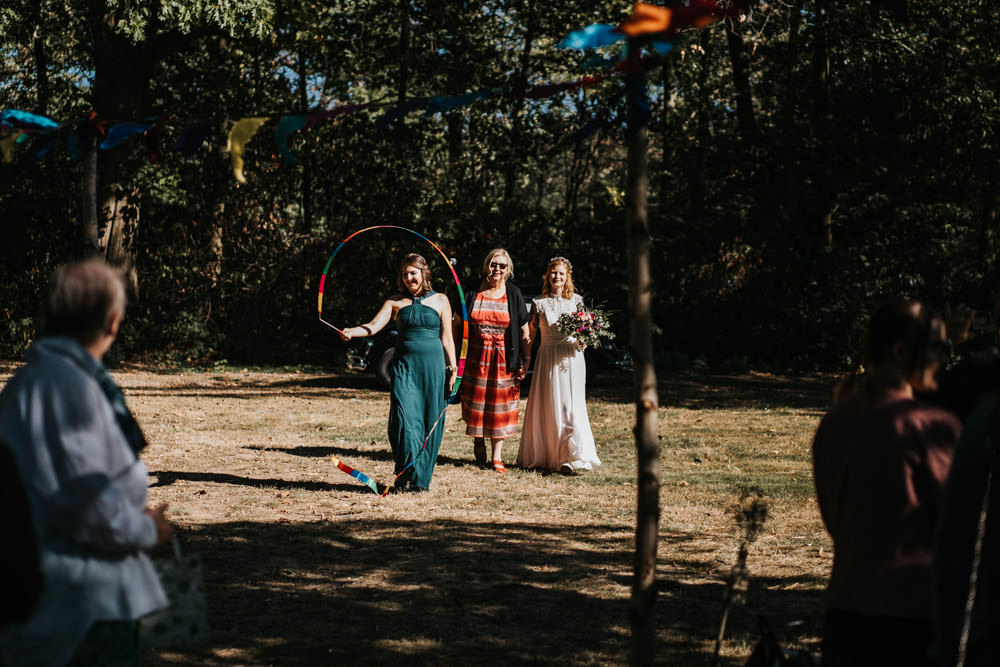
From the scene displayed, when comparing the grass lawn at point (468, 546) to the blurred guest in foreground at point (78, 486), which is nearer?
the blurred guest in foreground at point (78, 486)

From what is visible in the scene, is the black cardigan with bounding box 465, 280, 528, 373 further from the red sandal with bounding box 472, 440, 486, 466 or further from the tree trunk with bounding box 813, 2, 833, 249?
the tree trunk with bounding box 813, 2, 833, 249

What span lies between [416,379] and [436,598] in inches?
133

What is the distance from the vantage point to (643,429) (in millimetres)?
3686

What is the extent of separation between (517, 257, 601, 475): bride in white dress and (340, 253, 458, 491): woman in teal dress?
1.57 meters

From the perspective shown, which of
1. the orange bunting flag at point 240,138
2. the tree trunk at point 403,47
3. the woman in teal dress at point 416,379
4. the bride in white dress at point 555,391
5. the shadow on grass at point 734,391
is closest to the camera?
the orange bunting flag at point 240,138

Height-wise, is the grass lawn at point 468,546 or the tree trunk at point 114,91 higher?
the tree trunk at point 114,91

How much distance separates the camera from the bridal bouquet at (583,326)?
34.1 ft

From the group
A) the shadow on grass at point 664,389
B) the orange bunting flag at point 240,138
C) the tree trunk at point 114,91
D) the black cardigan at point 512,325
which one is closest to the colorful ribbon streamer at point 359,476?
the black cardigan at point 512,325

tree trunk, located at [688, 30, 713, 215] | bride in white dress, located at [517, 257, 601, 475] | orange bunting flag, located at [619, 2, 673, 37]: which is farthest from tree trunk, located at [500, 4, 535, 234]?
orange bunting flag, located at [619, 2, 673, 37]

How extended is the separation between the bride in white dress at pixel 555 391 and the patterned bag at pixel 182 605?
7.55 meters

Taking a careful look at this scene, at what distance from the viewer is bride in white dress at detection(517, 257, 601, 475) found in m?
10.5

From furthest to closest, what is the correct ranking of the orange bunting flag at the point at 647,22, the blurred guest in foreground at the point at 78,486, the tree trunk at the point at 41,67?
the tree trunk at the point at 41,67, the orange bunting flag at the point at 647,22, the blurred guest in foreground at the point at 78,486

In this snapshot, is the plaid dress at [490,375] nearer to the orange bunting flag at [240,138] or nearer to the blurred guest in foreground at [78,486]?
the orange bunting flag at [240,138]

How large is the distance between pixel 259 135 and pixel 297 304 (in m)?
3.89
